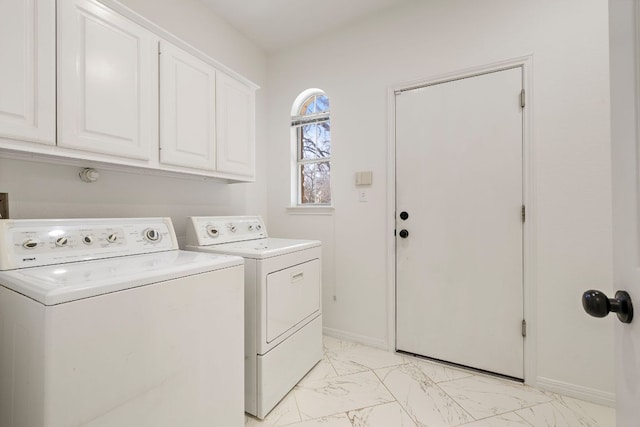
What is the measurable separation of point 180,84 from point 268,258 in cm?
112

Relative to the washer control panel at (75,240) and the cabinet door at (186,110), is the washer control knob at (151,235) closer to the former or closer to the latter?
the washer control panel at (75,240)

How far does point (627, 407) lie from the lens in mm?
527

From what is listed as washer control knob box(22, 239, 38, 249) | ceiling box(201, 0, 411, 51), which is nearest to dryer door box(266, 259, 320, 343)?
washer control knob box(22, 239, 38, 249)

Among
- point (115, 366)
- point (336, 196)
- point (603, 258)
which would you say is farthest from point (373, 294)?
point (115, 366)

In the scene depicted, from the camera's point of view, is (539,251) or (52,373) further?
(539,251)

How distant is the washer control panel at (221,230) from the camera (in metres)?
1.82

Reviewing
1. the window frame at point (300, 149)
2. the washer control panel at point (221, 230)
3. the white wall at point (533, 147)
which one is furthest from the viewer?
the window frame at point (300, 149)

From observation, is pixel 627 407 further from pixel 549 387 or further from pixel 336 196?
pixel 336 196

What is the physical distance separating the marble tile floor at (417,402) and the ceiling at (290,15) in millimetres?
2692

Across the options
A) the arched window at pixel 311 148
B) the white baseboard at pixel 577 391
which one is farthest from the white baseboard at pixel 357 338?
the arched window at pixel 311 148

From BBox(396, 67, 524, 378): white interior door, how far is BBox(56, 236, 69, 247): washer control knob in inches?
77.2

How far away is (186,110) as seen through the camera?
1.68 m

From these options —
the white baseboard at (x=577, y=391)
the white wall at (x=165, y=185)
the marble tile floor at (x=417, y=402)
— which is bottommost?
the marble tile floor at (x=417, y=402)

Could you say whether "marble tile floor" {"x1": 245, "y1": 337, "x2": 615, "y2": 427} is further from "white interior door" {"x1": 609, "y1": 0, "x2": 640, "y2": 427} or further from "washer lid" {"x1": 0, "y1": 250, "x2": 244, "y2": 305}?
"white interior door" {"x1": 609, "y1": 0, "x2": 640, "y2": 427}
